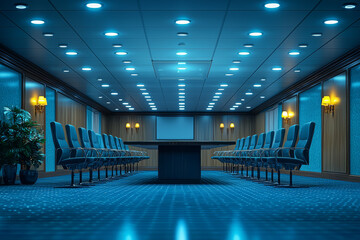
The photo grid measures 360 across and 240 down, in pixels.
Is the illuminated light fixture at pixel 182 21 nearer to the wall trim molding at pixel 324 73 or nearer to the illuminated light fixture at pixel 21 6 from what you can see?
the illuminated light fixture at pixel 21 6

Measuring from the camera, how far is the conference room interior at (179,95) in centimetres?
323

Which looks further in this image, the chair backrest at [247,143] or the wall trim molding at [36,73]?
the chair backrest at [247,143]

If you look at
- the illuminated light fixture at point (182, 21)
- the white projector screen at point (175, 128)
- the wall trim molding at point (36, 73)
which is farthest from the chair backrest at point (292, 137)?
the white projector screen at point (175, 128)

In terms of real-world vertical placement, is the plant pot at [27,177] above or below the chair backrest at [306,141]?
below

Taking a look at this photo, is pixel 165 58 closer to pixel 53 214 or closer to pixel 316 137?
pixel 316 137

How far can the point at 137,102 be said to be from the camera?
55.9 ft

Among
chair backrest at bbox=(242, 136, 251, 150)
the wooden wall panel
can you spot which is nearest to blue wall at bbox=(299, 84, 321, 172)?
the wooden wall panel

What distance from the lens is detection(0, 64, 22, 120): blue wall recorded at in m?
8.65

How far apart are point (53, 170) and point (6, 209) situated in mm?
8604

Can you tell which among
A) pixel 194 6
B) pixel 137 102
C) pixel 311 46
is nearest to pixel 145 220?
pixel 194 6

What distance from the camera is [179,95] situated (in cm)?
1511

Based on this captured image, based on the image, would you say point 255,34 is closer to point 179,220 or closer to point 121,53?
point 121,53

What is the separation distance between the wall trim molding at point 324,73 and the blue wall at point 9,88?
22.3ft

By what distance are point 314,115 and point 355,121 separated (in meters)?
2.70
